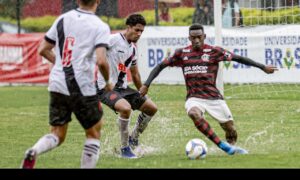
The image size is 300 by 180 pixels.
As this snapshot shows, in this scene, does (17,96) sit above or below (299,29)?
below

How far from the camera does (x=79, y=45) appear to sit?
8.74 metres

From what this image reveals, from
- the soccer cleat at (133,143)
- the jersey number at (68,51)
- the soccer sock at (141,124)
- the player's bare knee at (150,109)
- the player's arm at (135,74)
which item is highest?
the jersey number at (68,51)

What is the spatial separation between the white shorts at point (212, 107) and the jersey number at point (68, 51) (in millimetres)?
2676

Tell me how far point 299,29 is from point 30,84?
902 cm

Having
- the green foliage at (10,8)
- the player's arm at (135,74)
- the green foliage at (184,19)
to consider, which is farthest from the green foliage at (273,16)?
the green foliage at (10,8)

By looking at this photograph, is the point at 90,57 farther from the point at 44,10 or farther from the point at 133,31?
the point at 44,10

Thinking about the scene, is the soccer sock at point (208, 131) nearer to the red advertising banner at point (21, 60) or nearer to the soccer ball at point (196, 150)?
the soccer ball at point (196, 150)

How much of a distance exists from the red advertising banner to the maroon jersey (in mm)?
14197

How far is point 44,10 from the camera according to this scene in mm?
27750

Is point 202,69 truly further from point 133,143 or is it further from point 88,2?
point 88,2

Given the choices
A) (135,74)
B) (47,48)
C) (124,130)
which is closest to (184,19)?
(135,74)

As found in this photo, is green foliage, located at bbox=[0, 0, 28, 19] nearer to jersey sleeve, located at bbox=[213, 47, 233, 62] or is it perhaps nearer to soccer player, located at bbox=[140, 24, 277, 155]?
soccer player, located at bbox=[140, 24, 277, 155]

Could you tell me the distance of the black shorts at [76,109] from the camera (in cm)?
877
